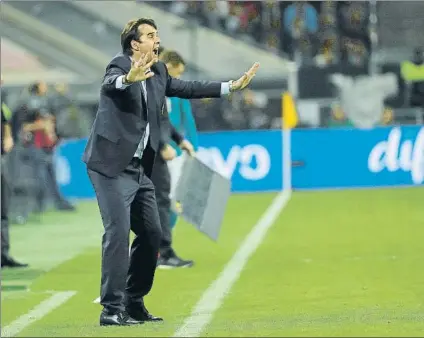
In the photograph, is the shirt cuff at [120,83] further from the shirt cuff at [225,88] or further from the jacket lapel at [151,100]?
the shirt cuff at [225,88]

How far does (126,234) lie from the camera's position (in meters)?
7.46

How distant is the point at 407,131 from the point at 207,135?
10.3 ft

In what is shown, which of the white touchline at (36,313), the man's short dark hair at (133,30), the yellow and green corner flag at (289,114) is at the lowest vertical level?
the white touchline at (36,313)

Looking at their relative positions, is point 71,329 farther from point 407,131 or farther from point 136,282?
point 407,131

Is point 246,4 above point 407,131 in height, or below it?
above

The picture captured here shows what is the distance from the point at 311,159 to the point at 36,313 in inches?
510

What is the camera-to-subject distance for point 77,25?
2808 centimetres

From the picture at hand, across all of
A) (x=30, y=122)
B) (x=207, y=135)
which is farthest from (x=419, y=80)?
(x=30, y=122)

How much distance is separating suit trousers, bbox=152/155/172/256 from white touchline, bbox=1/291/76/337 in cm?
158

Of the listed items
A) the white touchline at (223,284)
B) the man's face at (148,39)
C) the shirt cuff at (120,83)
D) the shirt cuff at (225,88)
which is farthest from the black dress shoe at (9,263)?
the shirt cuff at (120,83)

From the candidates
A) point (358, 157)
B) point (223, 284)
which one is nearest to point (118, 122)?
point (223, 284)

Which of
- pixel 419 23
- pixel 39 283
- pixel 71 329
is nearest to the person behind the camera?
pixel 71 329

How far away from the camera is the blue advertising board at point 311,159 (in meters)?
20.8

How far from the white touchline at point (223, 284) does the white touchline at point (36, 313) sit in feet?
3.19
